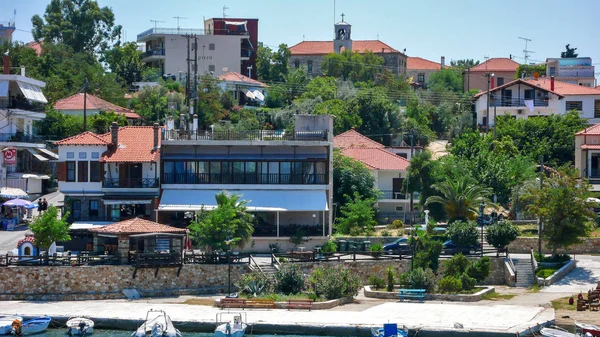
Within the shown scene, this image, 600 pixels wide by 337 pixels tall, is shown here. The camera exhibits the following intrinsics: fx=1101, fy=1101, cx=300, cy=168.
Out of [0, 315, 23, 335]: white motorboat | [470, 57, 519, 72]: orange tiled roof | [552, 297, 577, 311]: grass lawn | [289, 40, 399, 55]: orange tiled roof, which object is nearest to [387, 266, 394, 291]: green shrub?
[552, 297, 577, 311]: grass lawn

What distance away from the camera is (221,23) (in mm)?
121750

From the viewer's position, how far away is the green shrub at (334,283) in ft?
174

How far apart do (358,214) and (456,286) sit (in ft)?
41.7

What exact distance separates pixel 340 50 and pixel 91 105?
182 ft

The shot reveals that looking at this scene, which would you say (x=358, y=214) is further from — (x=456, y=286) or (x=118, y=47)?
(x=118, y=47)

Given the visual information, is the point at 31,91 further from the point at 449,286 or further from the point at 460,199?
the point at 449,286

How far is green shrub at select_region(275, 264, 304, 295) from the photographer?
54.1 meters

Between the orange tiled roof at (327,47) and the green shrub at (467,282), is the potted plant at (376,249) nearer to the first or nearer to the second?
the green shrub at (467,282)

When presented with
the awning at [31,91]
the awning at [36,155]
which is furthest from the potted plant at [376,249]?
the awning at [31,91]

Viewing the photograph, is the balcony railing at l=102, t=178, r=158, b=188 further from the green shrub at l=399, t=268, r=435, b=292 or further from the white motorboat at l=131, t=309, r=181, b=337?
the white motorboat at l=131, t=309, r=181, b=337

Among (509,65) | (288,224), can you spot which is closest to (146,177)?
(288,224)

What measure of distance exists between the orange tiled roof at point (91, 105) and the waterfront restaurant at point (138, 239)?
3374 cm

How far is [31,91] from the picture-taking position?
76625 millimetres

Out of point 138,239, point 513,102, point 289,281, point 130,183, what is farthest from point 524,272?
point 513,102
